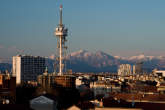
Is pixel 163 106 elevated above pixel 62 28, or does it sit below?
below

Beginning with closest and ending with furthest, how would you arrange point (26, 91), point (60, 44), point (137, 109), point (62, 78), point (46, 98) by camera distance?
point (137, 109)
point (46, 98)
point (26, 91)
point (62, 78)
point (60, 44)

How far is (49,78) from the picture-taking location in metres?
147

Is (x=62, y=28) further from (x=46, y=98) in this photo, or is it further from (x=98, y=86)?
(x=46, y=98)

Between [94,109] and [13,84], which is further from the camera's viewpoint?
[13,84]

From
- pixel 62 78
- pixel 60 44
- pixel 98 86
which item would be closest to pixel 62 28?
pixel 60 44

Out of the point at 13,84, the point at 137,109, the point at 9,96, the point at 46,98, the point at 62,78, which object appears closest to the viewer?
the point at 137,109

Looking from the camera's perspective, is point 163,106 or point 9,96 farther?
point 9,96

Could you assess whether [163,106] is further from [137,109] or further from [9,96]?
[9,96]

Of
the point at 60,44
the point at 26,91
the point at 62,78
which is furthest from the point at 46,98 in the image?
the point at 60,44

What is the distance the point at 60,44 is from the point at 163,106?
101m

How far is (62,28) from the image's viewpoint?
172375 mm

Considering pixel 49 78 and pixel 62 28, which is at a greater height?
pixel 62 28

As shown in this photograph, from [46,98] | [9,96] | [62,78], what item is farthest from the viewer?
[62,78]

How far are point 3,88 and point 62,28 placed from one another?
8882 cm
